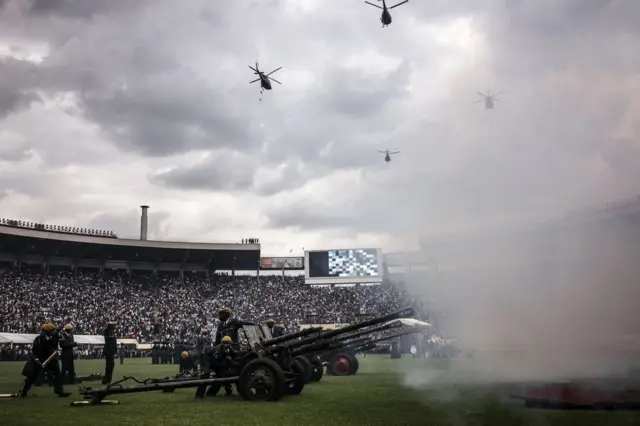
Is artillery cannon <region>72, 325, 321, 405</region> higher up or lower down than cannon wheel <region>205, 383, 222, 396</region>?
higher up

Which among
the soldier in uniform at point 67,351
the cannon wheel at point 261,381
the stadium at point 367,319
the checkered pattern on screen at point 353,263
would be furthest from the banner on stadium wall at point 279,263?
the cannon wheel at point 261,381

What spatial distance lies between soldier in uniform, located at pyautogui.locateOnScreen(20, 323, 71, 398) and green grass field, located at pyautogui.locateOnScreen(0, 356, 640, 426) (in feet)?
1.09

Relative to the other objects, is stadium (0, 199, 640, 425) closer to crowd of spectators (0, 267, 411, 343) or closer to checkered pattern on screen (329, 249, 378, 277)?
crowd of spectators (0, 267, 411, 343)

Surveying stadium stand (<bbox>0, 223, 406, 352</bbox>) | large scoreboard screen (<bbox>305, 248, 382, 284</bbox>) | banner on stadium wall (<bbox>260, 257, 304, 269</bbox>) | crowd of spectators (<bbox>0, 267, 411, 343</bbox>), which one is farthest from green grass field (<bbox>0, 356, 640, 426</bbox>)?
banner on stadium wall (<bbox>260, 257, 304, 269</bbox>)

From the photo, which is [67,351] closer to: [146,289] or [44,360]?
[44,360]

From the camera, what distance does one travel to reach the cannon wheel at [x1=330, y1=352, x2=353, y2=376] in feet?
65.4

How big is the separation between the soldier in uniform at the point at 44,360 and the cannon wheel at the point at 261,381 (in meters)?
4.64

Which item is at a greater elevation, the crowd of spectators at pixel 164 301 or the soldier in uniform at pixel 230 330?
the crowd of spectators at pixel 164 301

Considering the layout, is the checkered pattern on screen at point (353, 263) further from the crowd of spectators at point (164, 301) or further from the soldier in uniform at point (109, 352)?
the soldier in uniform at point (109, 352)

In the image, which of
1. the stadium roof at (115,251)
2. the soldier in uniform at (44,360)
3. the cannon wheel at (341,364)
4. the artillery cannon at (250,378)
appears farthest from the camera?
the stadium roof at (115,251)

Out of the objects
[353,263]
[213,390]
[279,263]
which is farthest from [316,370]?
[279,263]

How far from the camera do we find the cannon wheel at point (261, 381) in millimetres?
10930

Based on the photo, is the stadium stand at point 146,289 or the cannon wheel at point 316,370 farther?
the stadium stand at point 146,289

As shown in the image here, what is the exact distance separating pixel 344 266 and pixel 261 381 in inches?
1863
